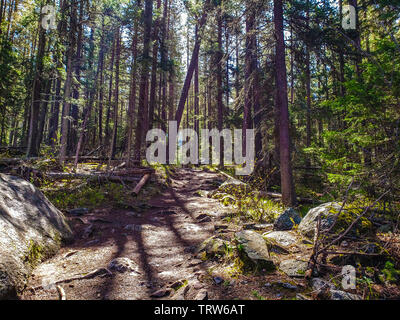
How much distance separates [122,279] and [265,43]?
8.56 m

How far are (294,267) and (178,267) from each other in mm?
1784

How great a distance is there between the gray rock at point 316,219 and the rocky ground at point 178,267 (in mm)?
213

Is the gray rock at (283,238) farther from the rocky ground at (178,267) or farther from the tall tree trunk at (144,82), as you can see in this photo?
the tall tree trunk at (144,82)

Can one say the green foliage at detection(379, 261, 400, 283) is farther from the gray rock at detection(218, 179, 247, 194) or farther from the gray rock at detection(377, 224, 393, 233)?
the gray rock at detection(218, 179, 247, 194)

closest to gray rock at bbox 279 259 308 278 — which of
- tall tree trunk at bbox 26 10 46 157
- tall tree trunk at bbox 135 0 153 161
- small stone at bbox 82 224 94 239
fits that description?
small stone at bbox 82 224 94 239

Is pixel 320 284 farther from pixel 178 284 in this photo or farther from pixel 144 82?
pixel 144 82

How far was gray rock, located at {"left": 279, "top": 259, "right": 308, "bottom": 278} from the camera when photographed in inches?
108

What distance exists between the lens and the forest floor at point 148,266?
263cm

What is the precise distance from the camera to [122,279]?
3.16 metres

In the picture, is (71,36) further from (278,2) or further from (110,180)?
(278,2)

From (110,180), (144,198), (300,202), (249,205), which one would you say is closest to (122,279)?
(249,205)

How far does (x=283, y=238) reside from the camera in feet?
13.2

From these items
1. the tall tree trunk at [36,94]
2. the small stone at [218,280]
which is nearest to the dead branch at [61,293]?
the small stone at [218,280]

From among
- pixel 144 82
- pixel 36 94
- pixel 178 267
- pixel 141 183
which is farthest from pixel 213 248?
pixel 36 94
